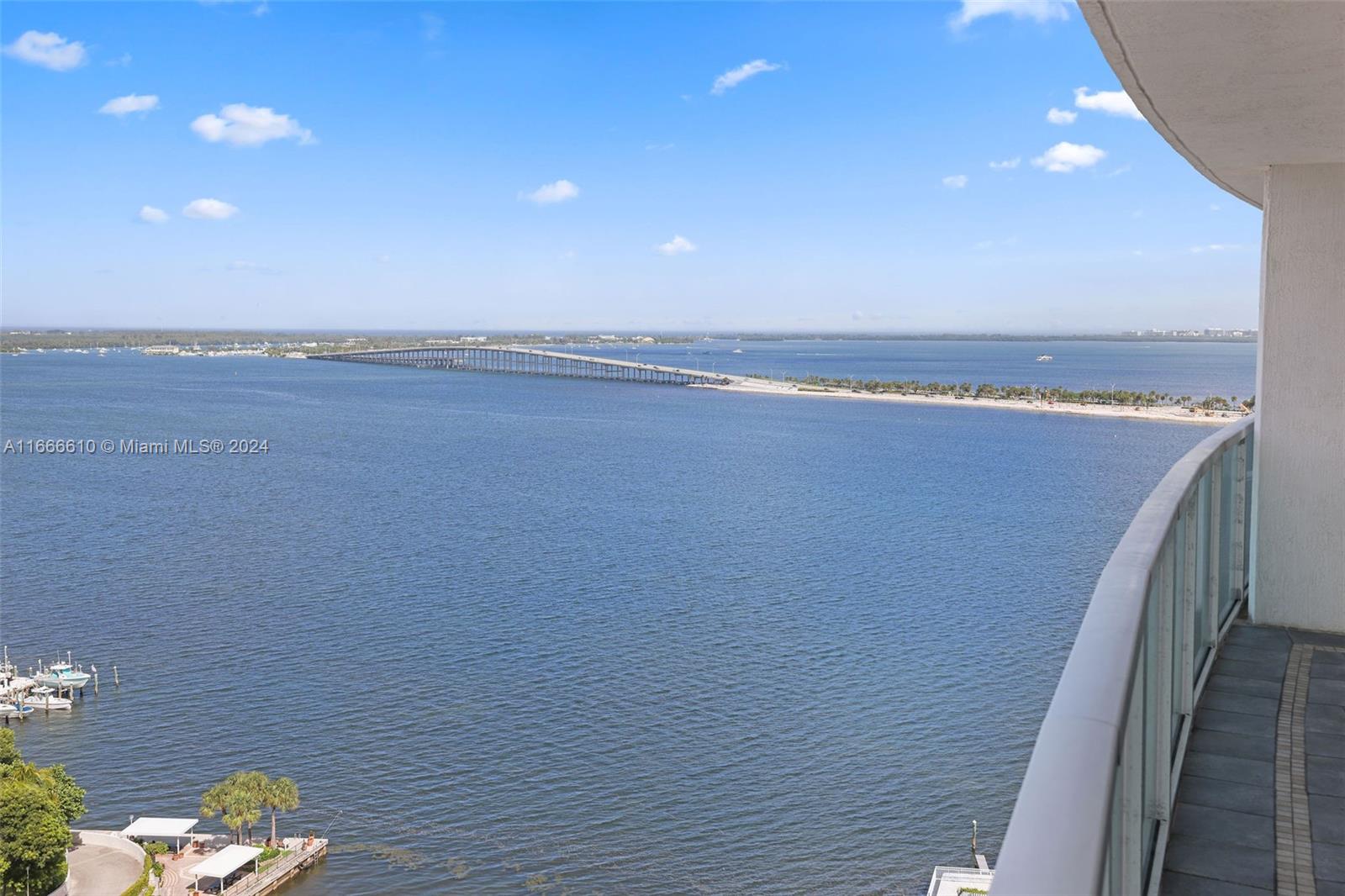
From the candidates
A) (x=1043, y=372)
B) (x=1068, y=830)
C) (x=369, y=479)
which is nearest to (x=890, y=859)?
(x=1068, y=830)

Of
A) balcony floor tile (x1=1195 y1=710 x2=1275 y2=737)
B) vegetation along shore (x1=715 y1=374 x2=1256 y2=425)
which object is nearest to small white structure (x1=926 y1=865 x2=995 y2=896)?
balcony floor tile (x1=1195 y1=710 x2=1275 y2=737)

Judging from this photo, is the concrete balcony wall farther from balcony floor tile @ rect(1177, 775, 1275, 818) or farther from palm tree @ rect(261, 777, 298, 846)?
palm tree @ rect(261, 777, 298, 846)

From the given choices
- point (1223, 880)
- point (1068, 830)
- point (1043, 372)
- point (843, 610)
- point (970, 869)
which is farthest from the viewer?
point (1043, 372)

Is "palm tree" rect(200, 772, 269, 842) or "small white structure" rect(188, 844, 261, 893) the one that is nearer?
"small white structure" rect(188, 844, 261, 893)

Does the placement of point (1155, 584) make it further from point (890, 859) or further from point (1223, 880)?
point (890, 859)

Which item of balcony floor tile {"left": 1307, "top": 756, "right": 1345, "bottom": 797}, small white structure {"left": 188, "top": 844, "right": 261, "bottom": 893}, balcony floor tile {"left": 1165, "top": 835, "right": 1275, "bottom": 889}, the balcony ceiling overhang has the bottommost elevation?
small white structure {"left": 188, "top": 844, "right": 261, "bottom": 893}

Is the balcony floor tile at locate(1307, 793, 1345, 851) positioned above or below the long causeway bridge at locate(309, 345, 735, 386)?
below

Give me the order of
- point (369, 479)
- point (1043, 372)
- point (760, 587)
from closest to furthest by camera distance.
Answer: point (760, 587), point (369, 479), point (1043, 372)

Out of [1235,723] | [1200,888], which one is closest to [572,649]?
[1235,723]
